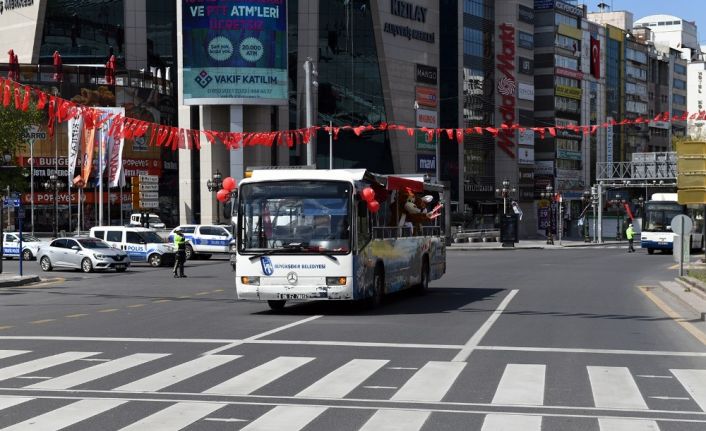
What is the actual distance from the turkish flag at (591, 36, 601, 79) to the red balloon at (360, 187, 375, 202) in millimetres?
113615

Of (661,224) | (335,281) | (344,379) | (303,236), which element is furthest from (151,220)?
(344,379)

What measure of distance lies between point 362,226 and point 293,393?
1073 centimetres

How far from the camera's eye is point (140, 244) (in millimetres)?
48562

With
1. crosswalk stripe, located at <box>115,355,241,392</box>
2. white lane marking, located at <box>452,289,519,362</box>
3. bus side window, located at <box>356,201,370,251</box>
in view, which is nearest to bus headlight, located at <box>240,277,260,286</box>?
bus side window, located at <box>356,201,370,251</box>

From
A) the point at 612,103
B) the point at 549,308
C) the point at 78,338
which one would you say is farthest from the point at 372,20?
the point at 78,338

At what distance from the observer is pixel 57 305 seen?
25.4 m

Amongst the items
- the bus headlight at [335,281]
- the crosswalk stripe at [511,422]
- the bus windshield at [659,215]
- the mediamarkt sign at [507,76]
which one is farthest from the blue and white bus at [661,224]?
the crosswalk stripe at [511,422]

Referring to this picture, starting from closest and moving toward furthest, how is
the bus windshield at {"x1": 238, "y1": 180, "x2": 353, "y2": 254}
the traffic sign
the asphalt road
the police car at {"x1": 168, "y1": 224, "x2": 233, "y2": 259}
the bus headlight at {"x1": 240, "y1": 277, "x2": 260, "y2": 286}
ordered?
the asphalt road < the bus windshield at {"x1": 238, "y1": 180, "x2": 353, "y2": 254} < the bus headlight at {"x1": 240, "y1": 277, "x2": 260, "y2": 286} < the traffic sign < the police car at {"x1": 168, "y1": 224, "x2": 233, "y2": 259}

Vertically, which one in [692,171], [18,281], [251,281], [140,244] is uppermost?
[692,171]

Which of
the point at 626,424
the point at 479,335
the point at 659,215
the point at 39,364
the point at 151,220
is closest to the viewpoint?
the point at 626,424

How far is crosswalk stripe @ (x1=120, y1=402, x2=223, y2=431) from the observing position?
9492mm

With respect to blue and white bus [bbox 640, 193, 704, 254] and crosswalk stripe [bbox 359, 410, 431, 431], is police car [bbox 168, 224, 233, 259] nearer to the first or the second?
blue and white bus [bbox 640, 193, 704, 254]

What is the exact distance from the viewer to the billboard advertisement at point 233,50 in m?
Result: 80.4

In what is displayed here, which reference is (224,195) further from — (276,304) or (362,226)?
(362,226)
